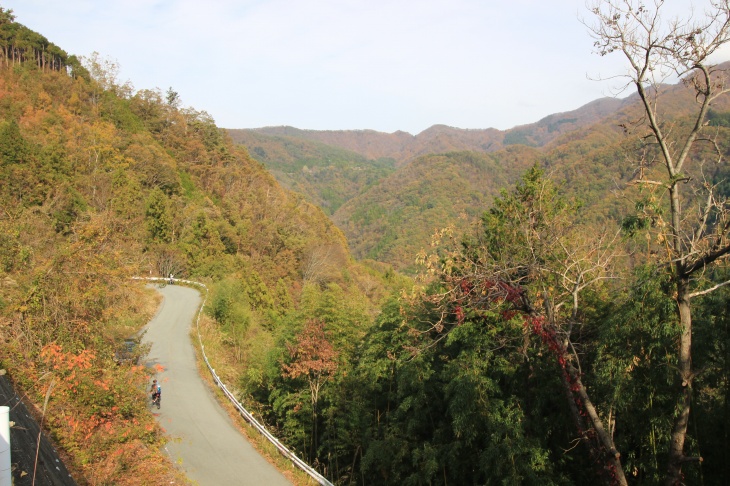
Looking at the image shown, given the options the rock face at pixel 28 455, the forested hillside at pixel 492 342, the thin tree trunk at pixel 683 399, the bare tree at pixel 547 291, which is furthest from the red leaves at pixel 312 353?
the thin tree trunk at pixel 683 399

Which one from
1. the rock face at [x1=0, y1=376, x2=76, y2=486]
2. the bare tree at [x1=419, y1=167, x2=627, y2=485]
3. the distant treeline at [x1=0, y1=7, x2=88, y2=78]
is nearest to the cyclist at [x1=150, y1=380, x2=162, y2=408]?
the rock face at [x1=0, y1=376, x2=76, y2=486]

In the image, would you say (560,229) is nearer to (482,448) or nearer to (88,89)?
(482,448)

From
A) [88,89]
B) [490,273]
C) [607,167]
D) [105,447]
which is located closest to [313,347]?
[105,447]

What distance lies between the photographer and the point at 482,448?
1138 centimetres

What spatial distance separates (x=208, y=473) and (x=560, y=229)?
338 inches

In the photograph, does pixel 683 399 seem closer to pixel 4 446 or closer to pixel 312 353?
pixel 4 446

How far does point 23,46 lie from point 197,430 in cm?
5505

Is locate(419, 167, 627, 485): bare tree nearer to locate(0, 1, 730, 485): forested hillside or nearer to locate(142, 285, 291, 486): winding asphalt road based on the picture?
locate(0, 1, 730, 485): forested hillside

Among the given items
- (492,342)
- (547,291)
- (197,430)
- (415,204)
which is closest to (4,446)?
(547,291)

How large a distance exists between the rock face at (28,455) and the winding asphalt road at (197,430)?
327 centimetres

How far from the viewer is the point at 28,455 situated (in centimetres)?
Answer: 640

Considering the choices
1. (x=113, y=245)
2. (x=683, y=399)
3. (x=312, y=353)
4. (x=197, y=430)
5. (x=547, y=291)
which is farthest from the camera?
(x=312, y=353)

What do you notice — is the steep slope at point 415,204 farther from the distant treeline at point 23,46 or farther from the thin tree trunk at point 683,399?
the thin tree trunk at point 683,399

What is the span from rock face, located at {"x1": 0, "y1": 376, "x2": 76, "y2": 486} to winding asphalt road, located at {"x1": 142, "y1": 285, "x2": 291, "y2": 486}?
327 cm
